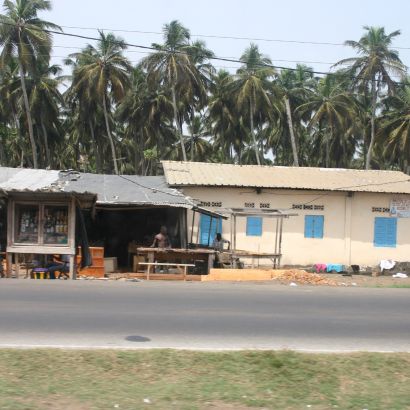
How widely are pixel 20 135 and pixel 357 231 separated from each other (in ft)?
106

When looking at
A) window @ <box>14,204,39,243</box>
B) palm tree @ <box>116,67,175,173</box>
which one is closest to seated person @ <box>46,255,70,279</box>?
window @ <box>14,204,39,243</box>

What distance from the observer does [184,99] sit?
144 ft

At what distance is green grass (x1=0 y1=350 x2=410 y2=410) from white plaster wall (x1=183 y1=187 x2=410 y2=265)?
18.7m

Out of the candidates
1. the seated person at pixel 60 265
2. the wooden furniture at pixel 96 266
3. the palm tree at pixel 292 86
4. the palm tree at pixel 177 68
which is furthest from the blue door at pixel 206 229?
the palm tree at pixel 292 86

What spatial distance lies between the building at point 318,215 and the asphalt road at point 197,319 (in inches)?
467

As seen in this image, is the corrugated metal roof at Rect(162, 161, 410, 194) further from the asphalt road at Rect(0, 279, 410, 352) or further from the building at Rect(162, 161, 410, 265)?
the asphalt road at Rect(0, 279, 410, 352)

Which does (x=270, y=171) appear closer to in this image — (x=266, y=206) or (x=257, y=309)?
(x=266, y=206)

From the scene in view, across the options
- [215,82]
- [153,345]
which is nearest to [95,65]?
[215,82]

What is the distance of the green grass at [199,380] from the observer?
5.18m

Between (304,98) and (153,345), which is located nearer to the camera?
(153,345)

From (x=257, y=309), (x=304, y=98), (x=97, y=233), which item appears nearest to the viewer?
(x=257, y=309)

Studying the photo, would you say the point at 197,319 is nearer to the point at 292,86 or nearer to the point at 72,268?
the point at 72,268

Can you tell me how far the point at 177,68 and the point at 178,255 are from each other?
→ 23.2 meters

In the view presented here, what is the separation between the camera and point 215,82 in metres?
47.2
